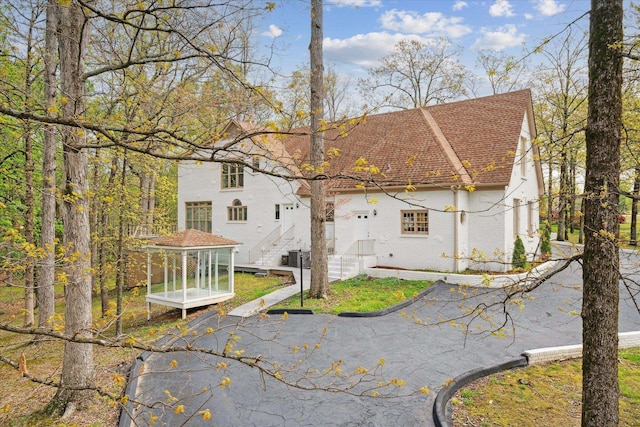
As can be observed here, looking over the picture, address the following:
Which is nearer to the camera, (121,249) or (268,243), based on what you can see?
(121,249)

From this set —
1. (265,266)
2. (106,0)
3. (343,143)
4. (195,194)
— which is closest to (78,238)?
(106,0)

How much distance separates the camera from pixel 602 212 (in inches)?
156

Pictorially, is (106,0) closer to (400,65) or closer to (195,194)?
(195,194)

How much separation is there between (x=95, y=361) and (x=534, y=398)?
829 cm

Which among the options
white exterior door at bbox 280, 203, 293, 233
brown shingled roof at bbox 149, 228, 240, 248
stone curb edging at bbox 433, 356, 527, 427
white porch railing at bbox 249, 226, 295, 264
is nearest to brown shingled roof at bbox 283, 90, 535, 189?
white exterior door at bbox 280, 203, 293, 233

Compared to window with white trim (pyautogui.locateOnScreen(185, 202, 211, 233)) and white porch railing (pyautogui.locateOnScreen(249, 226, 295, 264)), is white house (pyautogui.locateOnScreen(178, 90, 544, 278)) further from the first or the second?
window with white trim (pyautogui.locateOnScreen(185, 202, 211, 233))

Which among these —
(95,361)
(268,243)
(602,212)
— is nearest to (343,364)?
(602,212)

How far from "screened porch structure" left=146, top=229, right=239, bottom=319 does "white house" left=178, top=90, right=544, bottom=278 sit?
2956mm

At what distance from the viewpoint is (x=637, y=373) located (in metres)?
6.53

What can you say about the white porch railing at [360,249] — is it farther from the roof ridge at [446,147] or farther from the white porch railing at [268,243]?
the roof ridge at [446,147]

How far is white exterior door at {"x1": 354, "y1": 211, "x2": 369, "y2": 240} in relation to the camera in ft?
55.7

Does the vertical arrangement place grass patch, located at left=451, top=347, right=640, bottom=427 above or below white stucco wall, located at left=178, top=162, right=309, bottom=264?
below

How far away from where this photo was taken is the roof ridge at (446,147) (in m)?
15.1

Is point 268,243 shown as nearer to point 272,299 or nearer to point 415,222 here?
point 272,299
